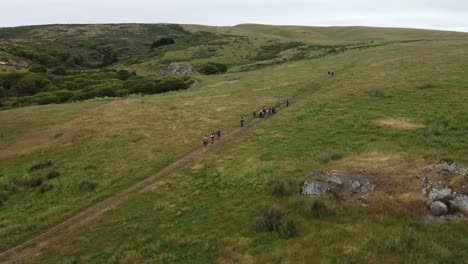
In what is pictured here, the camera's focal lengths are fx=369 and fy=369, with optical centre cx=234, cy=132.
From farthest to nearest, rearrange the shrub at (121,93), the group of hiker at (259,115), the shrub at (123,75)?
the shrub at (123,75)
the shrub at (121,93)
the group of hiker at (259,115)

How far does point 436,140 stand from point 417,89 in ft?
61.9

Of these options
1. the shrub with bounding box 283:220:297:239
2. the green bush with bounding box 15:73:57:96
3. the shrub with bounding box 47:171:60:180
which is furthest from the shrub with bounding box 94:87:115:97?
the shrub with bounding box 283:220:297:239

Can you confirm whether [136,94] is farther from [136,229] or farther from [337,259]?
[337,259]

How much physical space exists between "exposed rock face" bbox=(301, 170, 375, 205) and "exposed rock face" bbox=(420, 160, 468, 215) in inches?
113

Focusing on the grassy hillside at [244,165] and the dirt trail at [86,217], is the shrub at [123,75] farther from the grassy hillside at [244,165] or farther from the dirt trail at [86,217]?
the dirt trail at [86,217]

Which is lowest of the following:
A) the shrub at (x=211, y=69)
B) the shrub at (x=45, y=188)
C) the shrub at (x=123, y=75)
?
the shrub at (x=45, y=188)

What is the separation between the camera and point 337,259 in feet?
50.1

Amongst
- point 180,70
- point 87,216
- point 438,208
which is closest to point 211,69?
point 180,70

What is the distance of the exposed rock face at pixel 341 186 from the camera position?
19.9 meters

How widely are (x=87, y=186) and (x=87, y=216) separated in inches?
211

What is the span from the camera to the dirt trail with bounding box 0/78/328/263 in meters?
20.5

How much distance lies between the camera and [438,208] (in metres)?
17.4

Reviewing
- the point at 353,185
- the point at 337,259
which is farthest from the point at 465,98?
the point at 337,259

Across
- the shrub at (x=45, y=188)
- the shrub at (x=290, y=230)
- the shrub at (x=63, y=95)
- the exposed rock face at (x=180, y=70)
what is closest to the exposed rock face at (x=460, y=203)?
the shrub at (x=290, y=230)
